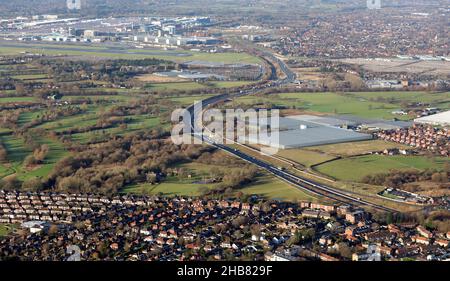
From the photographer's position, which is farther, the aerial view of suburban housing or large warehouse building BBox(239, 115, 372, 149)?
large warehouse building BBox(239, 115, 372, 149)

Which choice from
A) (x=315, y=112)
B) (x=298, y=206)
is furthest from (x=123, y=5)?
(x=298, y=206)

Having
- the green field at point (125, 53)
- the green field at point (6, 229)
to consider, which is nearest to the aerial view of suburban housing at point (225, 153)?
the green field at point (6, 229)

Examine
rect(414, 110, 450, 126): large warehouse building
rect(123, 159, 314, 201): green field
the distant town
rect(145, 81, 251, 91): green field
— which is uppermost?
the distant town

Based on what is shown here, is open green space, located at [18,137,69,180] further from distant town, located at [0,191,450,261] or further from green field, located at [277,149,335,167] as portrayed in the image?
green field, located at [277,149,335,167]

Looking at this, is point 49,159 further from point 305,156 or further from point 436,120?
point 436,120

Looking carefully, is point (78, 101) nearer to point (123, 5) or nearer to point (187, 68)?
point (187, 68)

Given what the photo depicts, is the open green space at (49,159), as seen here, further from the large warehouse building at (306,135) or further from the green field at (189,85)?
the green field at (189,85)

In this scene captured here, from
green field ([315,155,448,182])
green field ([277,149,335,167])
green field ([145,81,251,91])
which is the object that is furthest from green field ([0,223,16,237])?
green field ([145,81,251,91])
